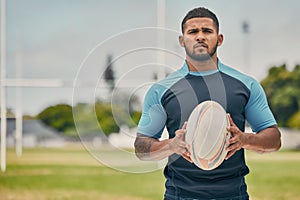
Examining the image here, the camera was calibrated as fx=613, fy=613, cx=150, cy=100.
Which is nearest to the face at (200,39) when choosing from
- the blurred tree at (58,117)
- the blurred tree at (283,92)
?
the blurred tree at (58,117)

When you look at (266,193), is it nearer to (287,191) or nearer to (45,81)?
(287,191)

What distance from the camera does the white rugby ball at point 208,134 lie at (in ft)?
3.90

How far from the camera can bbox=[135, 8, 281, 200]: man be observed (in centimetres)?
125

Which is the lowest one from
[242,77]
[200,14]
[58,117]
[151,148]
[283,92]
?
[58,117]

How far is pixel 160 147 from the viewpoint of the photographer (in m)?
1.23

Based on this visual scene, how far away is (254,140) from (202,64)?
21cm

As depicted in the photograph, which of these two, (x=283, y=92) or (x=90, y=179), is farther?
(x=283, y=92)

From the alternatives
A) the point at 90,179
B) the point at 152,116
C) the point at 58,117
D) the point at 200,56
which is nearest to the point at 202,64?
the point at 200,56

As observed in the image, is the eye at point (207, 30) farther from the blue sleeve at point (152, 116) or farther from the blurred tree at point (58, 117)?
the blurred tree at point (58, 117)

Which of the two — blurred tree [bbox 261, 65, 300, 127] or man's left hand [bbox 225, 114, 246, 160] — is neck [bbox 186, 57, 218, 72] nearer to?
man's left hand [bbox 225, 114, 246, 160]

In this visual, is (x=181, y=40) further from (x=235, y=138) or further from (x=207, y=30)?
(x=235, y=138)

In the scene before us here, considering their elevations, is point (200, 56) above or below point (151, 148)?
above

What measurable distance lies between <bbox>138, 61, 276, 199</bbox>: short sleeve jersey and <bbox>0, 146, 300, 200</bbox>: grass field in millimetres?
3504

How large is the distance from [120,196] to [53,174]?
2.00 meters
